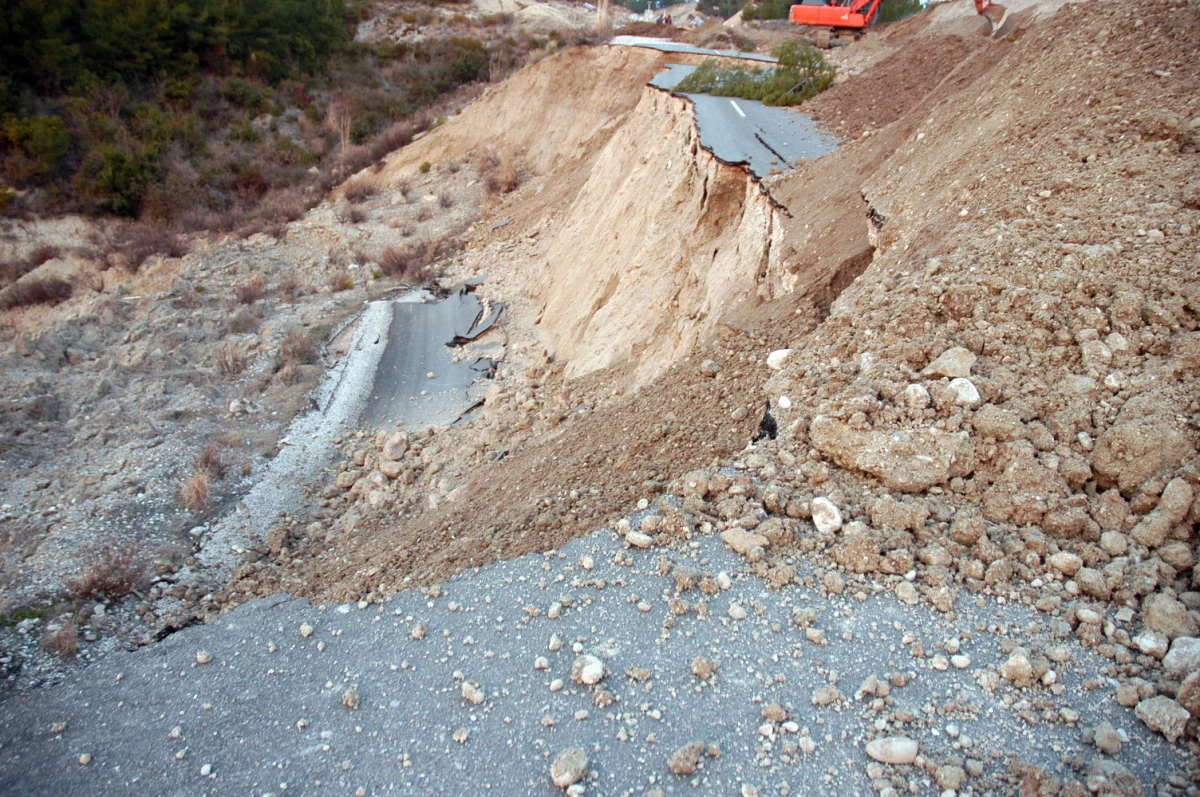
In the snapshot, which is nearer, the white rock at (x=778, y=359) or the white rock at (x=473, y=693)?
the white rock at (x=473, y=693)

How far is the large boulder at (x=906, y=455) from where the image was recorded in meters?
3.98

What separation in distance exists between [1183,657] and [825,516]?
167 centimetres

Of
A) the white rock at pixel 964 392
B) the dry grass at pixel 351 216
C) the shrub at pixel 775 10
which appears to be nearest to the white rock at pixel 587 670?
the white rock at pixel 964 392

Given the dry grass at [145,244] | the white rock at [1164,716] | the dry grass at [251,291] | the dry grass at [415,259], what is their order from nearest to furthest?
the white rock at [1164,716] < the dry grass at [251,291] < the dry grass at [415,259] < the dry grass at [145,244]

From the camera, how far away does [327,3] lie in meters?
27.6

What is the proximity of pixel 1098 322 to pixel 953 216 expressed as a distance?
5.75ft

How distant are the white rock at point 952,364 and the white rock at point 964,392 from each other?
0.26ft

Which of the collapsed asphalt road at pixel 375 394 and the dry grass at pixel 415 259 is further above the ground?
the dry grass at pixel 415 259

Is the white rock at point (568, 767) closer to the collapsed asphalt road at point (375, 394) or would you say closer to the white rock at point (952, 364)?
the white rock at point (952, 364)

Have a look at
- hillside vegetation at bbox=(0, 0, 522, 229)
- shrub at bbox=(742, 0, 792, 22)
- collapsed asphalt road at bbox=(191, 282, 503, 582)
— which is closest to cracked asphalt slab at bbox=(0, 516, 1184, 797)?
collapsed asphalt road at bbox=(191, 282, 503, 582)

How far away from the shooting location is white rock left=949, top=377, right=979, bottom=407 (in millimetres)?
4082

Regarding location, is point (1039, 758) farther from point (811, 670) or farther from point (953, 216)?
point (953, 216)

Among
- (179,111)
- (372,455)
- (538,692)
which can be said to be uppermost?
(179,111)

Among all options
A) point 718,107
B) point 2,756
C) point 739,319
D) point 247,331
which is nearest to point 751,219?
point 739,319
